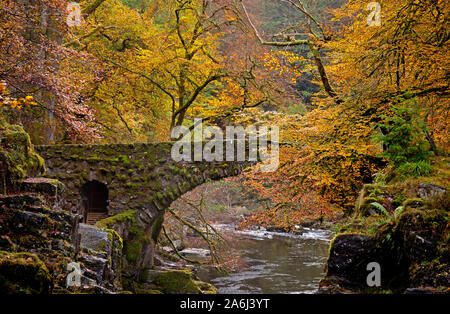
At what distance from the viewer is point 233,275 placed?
44.7ft

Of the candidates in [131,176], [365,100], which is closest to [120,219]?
[131,176]

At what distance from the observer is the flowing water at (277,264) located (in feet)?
40.1

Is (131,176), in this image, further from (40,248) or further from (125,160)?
(40,248)

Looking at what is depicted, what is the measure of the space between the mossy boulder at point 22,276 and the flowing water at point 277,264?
29.0 feet

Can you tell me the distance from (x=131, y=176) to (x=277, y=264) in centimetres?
793

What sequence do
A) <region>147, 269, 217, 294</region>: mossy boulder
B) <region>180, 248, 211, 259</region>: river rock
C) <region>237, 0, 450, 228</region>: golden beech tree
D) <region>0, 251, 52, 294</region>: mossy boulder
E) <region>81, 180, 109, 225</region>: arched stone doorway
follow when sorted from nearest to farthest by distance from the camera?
<region>0, 251, 52, 294</region>: mossy boulder → <region>237, 0, 450, 228</region>: golden beech tree → <region>147, 269, 217, 294</region>: mossy boulder → <region>81, 180, 109, 225</region>: arched stone doorway → <region>180, 248, 211, 259</region>: river rock

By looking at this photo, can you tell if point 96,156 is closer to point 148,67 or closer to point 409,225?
point 148,67

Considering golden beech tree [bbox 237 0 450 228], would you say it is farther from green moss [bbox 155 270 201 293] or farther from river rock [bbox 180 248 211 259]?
river rock [bbox 180 248 211 259]

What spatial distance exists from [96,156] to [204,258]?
811 centimetres

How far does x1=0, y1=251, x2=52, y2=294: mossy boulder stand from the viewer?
3.32 m

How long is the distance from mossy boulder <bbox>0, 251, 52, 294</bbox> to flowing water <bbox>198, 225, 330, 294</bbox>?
8845 mm

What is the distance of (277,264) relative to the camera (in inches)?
591

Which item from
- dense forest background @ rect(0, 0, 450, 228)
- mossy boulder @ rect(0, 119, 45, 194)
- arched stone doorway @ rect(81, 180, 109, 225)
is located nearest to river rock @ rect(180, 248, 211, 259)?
dense forest background @ rect(0, 0, 450, 228)

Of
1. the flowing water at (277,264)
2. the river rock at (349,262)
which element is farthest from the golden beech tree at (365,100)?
the flowing water at (277,264)
